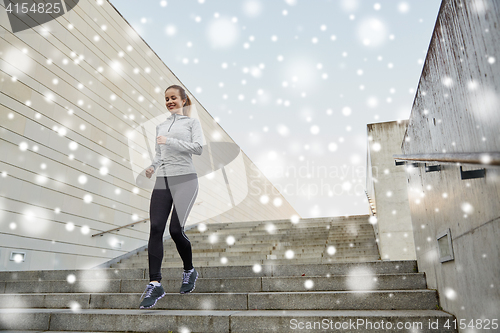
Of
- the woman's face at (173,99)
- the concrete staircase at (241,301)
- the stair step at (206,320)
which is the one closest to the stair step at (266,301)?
the concrete staircase at (241,301)

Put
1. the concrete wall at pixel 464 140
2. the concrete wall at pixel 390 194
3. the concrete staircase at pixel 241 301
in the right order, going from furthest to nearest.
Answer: the concrete wall at pixel 390 194
the concrete staircase at pixel 241 301
the concrete wall at pixel 464 140

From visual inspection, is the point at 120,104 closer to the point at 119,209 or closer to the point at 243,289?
the point at 119,209

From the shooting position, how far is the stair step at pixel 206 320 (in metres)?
2.22

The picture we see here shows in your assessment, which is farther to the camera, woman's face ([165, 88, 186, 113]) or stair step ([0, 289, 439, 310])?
woman's face ([165, 88, 186, 113])

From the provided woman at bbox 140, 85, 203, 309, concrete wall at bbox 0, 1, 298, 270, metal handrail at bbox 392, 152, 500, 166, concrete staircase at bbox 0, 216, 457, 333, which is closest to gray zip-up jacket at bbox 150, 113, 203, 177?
woman at bbox 140, 85, 203, 309

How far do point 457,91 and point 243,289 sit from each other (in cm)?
229

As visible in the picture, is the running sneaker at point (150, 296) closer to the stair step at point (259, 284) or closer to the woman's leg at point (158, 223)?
the woman's leg at point (158, 223)

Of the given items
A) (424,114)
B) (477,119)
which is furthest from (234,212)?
(477,119)

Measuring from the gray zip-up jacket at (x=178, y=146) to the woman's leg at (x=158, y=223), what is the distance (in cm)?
12

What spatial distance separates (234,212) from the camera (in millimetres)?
13992

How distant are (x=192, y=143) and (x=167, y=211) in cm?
55

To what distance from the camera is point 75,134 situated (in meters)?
5.91

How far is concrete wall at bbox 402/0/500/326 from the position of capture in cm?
145

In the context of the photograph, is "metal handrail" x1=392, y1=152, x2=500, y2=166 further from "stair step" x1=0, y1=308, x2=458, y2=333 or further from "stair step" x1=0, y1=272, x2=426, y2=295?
"stair step" x1=0, y1=272, x2=426, y2=295
